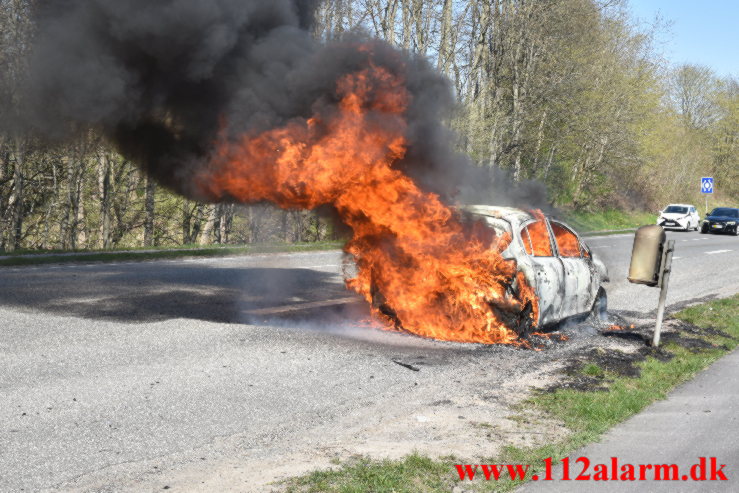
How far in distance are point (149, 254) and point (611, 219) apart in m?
35.8

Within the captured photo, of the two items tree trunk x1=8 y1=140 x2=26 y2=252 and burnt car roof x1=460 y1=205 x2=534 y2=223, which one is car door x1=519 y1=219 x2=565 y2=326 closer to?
burnt car roof x1=460 y1=205 x2=534 y2=223

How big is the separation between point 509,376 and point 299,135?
143 inches

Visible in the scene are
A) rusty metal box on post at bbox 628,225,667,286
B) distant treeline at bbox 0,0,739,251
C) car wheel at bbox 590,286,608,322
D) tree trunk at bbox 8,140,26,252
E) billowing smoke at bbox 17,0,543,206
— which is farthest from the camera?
distant treeline at bbox 0,0,739,251

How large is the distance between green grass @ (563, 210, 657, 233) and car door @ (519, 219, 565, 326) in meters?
31.3

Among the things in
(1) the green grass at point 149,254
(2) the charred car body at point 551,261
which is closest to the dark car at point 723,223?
(1) the green grass at point 149,254

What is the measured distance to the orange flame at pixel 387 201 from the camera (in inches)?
342

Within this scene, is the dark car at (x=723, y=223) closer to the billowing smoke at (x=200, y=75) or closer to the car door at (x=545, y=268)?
the car door at (x=545, y=268)

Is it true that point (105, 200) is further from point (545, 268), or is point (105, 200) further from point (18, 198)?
point (545, 268)

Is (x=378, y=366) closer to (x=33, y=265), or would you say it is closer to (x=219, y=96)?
(x=219, y=96)

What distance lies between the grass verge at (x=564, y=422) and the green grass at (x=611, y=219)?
105 feet

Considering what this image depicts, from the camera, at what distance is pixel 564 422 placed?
6301 millimetres

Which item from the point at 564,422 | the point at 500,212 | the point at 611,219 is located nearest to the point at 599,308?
A: the point at 500,212

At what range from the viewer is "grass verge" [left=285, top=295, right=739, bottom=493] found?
471cm

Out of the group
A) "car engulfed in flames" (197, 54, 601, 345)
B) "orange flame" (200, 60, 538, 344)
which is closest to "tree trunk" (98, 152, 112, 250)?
"car engulfed in flames" (197, 54, 601, 345)
